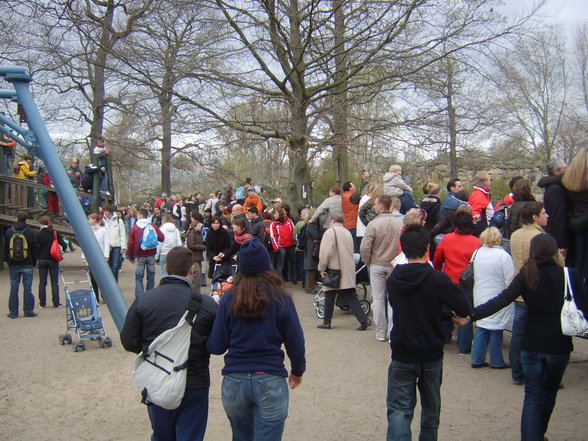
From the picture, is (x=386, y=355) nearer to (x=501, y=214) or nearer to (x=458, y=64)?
(x=501, y=214)

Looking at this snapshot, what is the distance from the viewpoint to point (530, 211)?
6.29m

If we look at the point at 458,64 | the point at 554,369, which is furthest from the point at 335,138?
the point at 554,369

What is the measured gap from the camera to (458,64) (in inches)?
557

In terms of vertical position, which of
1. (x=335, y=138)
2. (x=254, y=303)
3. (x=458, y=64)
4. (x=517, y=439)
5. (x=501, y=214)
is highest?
(x=458, y=64)

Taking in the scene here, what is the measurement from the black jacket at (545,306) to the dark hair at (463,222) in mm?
2840

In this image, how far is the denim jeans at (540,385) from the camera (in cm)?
468

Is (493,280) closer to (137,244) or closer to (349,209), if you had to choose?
(349,209)

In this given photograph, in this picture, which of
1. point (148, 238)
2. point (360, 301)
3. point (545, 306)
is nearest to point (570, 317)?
point (545, 306)

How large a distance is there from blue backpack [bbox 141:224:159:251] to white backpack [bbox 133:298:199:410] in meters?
8.14

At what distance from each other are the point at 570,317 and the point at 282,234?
9128mm

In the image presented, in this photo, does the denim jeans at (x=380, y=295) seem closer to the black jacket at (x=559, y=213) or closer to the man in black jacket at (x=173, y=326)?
the black jacket at (x=559, y=213)

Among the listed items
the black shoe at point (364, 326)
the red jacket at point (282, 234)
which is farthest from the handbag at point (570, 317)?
the red jacket at point (282, 234)

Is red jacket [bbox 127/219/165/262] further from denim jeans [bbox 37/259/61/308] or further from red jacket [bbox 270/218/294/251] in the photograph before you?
red jacket [bbox 270/218/294/251]

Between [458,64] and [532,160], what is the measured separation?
16219mm
